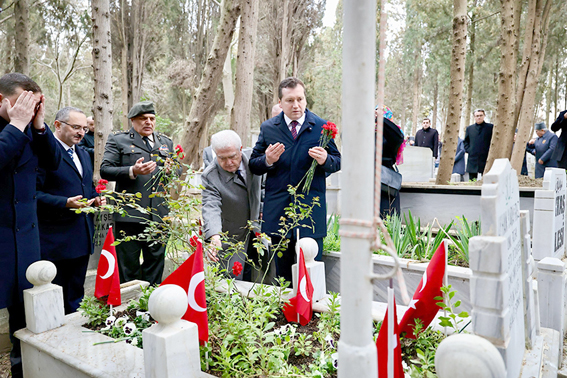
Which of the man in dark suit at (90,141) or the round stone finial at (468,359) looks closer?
the round stone finial at (468,359)

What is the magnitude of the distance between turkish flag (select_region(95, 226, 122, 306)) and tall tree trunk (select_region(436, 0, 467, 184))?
16.5 ft

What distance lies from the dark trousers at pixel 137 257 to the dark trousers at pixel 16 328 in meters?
0.96

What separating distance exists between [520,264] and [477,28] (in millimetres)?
14559

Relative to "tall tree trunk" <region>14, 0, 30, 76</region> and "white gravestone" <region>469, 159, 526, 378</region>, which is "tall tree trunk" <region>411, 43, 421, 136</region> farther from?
A: "white gravestone" <region>469, 159, 526, 378</region>

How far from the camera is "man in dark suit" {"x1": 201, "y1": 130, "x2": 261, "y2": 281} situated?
278 centimetres

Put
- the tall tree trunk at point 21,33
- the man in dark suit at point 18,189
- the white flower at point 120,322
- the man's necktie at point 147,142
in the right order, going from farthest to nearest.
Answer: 1. the tall tree trunk at point 21,33
2. the man's necktie at point 147,142
3. the white flower at point 120,322
4. the man in dark suit at point 18,189

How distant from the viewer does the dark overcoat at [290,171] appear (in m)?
2.81

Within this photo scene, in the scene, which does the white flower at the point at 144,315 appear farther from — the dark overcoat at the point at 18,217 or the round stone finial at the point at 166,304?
the round stone finial at the point at 166,304

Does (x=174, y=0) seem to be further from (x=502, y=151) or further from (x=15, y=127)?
(x=15, y=127)

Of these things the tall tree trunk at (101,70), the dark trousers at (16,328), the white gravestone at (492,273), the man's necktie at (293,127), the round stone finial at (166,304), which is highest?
the tall tree trunk at (101,70)

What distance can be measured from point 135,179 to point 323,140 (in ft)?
5.19

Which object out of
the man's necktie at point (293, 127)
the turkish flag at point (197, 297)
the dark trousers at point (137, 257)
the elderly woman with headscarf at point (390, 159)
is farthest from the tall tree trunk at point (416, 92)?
the turkish flag at point (197, 297)

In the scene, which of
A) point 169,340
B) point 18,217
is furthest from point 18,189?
point 169,340

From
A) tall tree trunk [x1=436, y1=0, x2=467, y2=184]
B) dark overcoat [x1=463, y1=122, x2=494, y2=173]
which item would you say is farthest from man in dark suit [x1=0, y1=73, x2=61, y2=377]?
dark overcoat [x1=463, y1=122, x2=494, y2=173]
